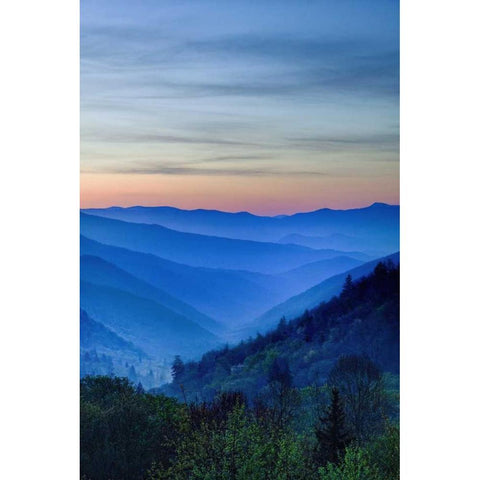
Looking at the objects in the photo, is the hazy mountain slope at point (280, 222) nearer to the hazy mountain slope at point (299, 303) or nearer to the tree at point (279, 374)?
the hazy mountain slope at point (299, 303)

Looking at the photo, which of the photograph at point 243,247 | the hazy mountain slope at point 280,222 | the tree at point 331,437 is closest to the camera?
the photograph at point 243,247

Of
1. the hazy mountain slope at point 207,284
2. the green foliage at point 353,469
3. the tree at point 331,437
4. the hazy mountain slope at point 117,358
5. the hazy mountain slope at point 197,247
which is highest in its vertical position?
the hazy mountain slope at point 197,247

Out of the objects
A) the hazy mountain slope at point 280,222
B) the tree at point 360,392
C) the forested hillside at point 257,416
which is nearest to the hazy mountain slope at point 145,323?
the forested hillside at point 257,416

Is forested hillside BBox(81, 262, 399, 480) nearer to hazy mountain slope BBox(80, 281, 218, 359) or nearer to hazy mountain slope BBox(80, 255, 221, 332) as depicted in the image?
hazy mountain slope BBox(80, 281, 218, 359)

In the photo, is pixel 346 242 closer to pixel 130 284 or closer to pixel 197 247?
pixel 197 247

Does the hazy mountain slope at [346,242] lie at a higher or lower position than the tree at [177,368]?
higher
